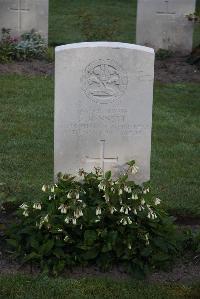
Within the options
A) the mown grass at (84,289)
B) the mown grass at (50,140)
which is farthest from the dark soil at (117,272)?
the mown grass at (50,140)

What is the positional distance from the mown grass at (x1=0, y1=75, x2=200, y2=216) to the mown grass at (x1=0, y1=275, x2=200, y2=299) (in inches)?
54.0

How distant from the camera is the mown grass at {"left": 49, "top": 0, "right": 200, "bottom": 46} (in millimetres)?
13828

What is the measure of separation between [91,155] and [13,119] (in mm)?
3460

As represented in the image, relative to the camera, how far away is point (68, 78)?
5602mm

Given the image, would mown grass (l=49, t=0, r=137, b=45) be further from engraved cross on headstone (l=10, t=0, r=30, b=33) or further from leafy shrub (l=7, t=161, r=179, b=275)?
leafy shrub (l=7, t=161, r=179, b=275)

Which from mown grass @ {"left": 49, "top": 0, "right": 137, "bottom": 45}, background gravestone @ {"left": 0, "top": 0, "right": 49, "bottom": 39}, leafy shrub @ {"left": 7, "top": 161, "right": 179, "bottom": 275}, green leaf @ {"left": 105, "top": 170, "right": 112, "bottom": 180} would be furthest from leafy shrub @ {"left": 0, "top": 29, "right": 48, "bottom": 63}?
leafy shrub @ {"left": 7, "top": 161, "right": 179, "bottom": 275}

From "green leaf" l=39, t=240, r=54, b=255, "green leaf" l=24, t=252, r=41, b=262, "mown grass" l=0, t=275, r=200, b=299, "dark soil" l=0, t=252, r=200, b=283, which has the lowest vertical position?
"mown grass" l=0, t=275, r=200, b=299

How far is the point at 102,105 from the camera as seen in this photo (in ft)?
18.6

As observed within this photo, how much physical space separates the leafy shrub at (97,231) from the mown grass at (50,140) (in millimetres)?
1034

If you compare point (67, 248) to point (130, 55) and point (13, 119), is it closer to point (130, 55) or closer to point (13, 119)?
Result: point (130, 55)

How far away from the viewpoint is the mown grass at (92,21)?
1383 centimetres

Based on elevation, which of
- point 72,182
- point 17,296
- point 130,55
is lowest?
point 17,296

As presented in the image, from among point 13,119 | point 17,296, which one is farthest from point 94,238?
point 13,119

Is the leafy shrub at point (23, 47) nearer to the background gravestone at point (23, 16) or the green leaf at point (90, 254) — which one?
the background gravestone at point (23, 16)
